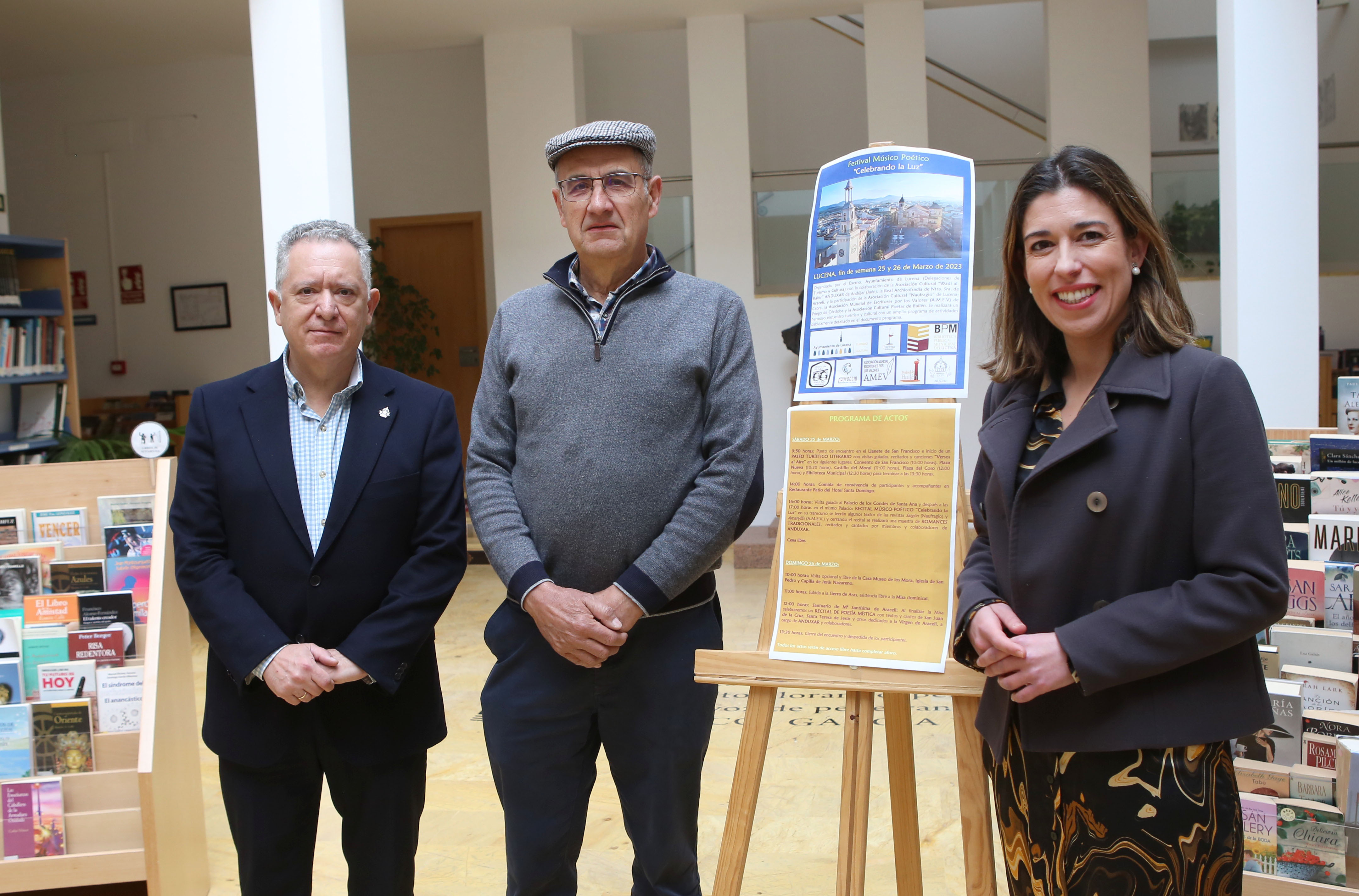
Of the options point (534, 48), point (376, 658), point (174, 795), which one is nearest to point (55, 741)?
point (174, 795)

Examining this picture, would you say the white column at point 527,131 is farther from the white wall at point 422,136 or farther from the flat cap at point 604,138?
the flat cap at point 604,138

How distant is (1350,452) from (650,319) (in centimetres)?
171

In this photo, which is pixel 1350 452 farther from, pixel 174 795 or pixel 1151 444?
pixel 174 795

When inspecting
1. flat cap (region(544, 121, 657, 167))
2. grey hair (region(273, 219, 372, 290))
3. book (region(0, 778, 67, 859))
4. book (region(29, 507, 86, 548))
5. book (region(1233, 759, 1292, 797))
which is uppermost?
flat cap (region(544, 121, 657, 167))

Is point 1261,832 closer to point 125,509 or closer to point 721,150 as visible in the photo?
point 125,509

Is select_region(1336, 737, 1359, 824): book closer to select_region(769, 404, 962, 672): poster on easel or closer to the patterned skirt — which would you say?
the patterned skirt

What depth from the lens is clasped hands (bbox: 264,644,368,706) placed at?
172 cm

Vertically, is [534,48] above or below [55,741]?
above

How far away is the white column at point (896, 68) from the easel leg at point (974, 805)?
18.7ft

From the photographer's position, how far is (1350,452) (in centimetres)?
231

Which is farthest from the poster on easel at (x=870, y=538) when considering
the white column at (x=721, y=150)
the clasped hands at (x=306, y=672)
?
the white column at (x=721, y=150)

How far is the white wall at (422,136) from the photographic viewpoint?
343 inches

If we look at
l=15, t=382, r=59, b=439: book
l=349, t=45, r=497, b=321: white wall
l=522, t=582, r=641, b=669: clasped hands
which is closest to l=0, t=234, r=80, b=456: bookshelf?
l=15, t=382, r=59, b=439: book

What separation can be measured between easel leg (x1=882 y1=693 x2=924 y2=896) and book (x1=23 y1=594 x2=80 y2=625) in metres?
2.03
